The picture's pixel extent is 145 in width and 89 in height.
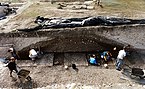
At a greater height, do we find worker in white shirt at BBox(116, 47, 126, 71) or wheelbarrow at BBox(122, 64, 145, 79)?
worker in white shirt at BBox(116, 47, 126, 71)

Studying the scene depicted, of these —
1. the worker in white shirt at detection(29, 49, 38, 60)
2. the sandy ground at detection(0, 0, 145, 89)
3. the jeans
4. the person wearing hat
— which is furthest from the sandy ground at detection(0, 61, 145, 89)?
the person wearing hat

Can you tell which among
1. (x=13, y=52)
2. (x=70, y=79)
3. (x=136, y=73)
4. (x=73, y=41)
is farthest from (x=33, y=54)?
(x=136, y=73)

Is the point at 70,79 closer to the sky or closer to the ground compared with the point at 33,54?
closer to the ground

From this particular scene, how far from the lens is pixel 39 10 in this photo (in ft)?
53.3

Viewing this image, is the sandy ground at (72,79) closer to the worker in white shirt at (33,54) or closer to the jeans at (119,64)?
the jeans at (119,64)

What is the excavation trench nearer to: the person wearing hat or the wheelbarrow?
the person wearing hat

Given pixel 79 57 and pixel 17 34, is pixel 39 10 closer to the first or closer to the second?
pixel 17 34

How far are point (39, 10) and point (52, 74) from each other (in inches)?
253

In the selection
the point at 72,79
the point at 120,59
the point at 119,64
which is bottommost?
the point at 72,79

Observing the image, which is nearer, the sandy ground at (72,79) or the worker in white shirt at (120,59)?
the sandy ground at (72,79)

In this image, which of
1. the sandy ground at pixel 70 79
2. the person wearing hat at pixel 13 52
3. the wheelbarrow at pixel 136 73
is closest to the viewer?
the sandy ground at pixel 70 79

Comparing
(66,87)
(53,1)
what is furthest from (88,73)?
(53,1)

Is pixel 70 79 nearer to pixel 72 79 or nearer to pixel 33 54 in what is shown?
pixel 72 79

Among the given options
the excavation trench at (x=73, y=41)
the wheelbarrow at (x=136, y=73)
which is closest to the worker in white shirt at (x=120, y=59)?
the wheelbarrow at (x=136, y=73)
